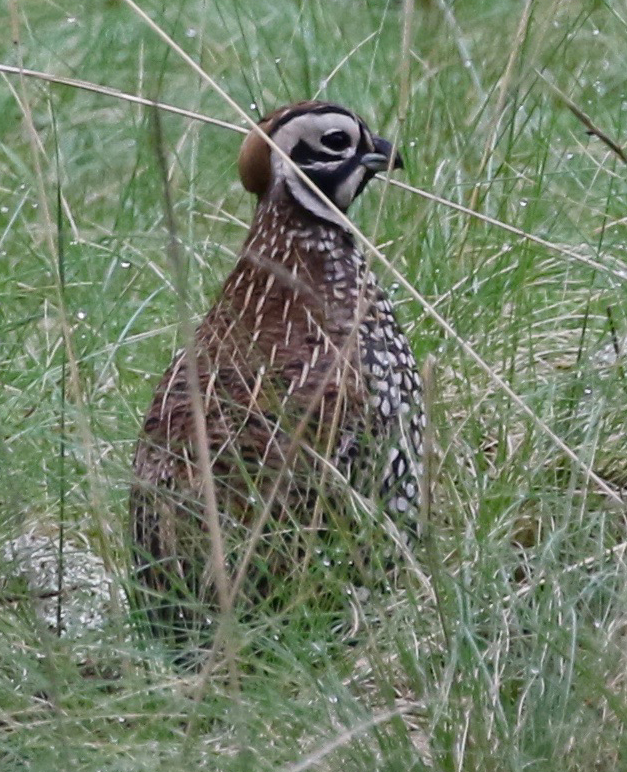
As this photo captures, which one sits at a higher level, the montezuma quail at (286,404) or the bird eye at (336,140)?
the bird eye at (336,140)

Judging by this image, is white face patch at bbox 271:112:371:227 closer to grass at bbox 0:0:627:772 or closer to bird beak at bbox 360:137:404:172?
bird beak at bbox 360:137:404:172

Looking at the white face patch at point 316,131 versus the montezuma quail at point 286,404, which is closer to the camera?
the montezuma quail at point 286,404

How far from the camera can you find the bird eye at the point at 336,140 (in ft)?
11.8

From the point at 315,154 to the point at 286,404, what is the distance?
0.63 metres

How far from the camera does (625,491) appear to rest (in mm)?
3562

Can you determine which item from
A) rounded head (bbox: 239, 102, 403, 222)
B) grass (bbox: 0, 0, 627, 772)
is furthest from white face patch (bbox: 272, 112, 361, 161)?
grass (bbox: 0, 0, 627, 772)

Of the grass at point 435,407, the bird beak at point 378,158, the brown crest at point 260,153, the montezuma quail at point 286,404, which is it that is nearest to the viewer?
the grass at point 435,407

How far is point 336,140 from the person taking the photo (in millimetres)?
3613

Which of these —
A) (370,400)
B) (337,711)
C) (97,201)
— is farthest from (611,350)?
(97,201)

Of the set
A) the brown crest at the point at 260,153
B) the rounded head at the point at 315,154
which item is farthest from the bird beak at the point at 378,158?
the brown crest at the point at 260,153

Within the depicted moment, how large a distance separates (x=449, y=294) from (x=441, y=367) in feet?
0.52

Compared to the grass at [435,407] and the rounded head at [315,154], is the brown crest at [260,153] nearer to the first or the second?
the rounded head at [315,154]

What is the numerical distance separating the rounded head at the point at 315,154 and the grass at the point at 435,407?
0.18 meters

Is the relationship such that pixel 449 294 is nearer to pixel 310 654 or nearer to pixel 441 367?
pixel 441 367
